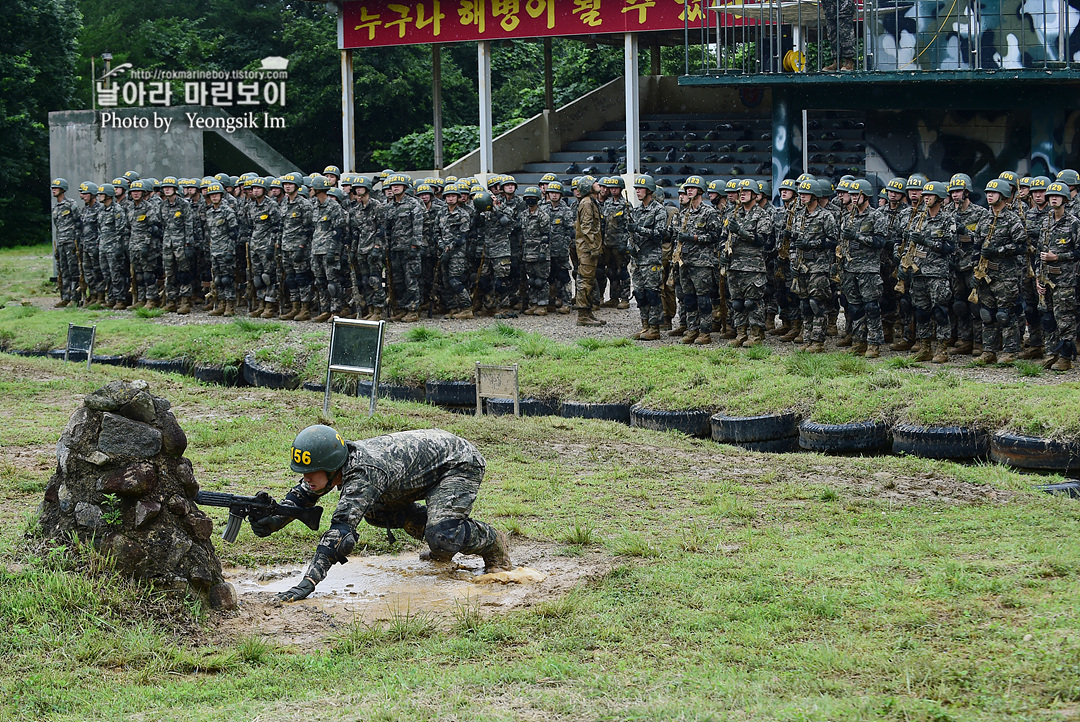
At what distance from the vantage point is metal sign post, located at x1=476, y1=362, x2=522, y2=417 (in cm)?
1319

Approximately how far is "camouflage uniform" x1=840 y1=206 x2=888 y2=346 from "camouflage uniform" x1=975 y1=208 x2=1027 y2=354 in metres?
1.16

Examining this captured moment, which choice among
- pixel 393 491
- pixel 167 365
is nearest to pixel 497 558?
pixel 393 491

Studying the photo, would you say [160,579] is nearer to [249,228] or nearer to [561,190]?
[561,190]

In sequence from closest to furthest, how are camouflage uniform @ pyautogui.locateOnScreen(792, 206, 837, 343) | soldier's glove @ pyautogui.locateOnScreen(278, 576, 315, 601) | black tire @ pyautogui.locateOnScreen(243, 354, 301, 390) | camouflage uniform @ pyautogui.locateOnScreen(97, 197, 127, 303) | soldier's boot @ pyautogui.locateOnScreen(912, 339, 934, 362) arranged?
soldier's glove @ pyautogui.locateOnScreen(278, 576, 315, 601) < soldier's boot @ pyautogui.locateOnScreen(912, 339, 934, 362) < camouflage uniform @ pyautogui.locateOnScreen(792, 206, 837, 343) < black tire @ pyautogui.locateOnScreen(243, 354, 301, 390) < camouflage uniform @ pyautogui.locateOnScreen(97, 197, 127, 303)

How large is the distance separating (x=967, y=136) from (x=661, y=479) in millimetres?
12462

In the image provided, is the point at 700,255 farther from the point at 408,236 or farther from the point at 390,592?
the point at 390,592

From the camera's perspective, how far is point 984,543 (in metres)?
8.27

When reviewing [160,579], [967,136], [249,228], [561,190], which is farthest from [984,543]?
[249,228]

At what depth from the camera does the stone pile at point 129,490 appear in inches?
277

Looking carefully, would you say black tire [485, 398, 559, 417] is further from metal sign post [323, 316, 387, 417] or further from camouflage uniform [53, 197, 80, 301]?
camouflage uniform [53, 197, 80, 301]

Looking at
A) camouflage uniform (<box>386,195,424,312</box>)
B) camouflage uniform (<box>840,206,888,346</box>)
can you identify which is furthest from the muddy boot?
camouflage uniform (<box>386,195,424,312</box>)

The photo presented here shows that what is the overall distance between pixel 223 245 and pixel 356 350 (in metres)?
8.82

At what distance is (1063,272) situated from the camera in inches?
538

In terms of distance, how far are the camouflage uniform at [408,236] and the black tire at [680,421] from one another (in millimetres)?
7167
